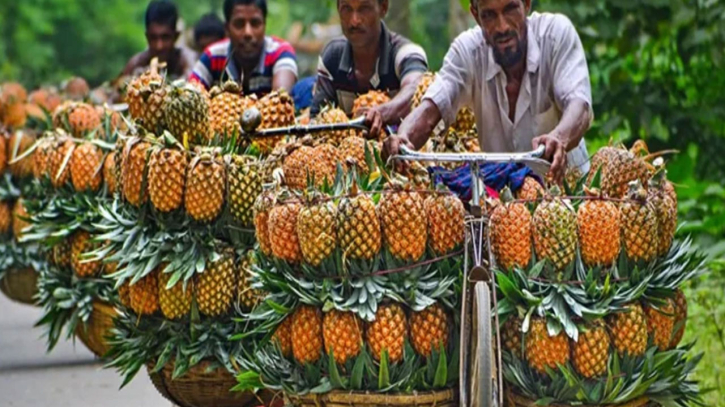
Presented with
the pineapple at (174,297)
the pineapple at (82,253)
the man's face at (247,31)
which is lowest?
the pineapple at (174,297)

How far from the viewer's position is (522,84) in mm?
6656

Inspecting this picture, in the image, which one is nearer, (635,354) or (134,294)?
(635,354)

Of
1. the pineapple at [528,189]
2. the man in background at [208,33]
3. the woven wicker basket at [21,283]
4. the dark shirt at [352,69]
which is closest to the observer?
the pineapple at [528,189]

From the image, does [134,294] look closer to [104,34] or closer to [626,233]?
[626,233]

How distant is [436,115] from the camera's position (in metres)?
6.63

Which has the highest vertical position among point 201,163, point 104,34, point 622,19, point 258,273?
point 104,34

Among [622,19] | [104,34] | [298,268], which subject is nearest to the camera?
[298,268]

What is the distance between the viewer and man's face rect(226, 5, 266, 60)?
966 centimetres

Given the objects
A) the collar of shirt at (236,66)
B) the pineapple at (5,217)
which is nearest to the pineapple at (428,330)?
the collar of shirt at (236,66)

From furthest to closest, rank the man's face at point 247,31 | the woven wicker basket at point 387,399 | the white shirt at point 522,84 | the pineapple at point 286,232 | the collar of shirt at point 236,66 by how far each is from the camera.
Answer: the man's face at point 247,31 → the collar of shirt at point 236,66 → the white shirt at point 522,84 → the pineapple at point 286,232 → the woven wicker basket at point 387,399

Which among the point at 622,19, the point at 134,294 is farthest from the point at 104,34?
the point at 134,294

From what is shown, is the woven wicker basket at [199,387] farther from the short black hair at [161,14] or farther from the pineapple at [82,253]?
the short black hair at [161,14]

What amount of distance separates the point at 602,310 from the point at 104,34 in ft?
106

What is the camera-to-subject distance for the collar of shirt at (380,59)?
26.2 ft
